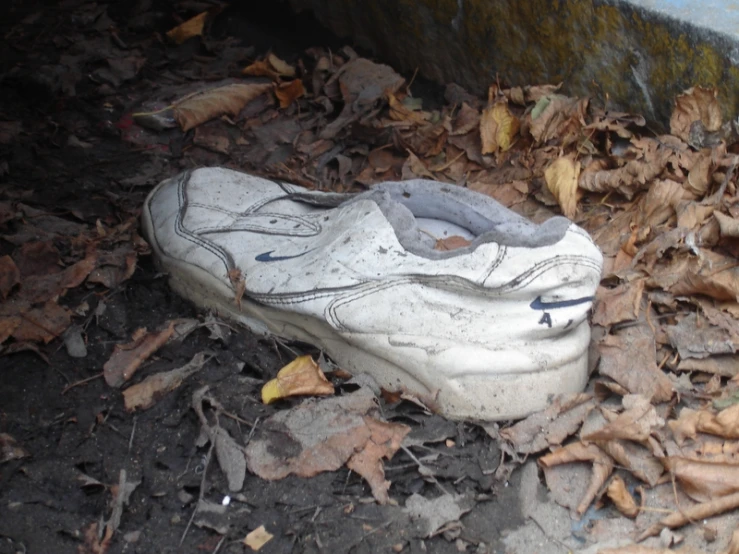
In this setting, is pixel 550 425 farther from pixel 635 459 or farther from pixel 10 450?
pixel 10 450

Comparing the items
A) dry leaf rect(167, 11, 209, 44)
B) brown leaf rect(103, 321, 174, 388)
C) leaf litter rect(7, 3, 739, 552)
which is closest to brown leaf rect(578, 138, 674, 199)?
leaf litter rect(7, 3, 739, 552)

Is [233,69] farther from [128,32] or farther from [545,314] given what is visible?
[545,314]

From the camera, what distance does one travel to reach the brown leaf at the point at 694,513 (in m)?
1.50

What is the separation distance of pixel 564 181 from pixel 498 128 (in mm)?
371

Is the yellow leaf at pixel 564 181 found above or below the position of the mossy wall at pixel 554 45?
A: below

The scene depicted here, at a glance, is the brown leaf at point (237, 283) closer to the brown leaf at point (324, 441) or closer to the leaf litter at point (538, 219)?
the leaf litter at point (538, 219)

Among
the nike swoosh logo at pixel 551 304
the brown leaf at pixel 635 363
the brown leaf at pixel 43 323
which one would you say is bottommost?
the brown leaf at pixel 43 323

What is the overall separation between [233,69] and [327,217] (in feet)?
4.67

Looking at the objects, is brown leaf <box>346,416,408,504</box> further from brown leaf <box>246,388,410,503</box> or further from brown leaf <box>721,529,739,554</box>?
brown leaf <box>721,529,739,554</box>

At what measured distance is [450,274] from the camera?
175 cm

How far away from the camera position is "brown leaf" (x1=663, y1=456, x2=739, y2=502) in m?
1.53

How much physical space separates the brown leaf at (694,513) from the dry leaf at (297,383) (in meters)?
0.71

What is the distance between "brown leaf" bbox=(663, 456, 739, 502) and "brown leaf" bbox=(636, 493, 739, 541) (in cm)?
2

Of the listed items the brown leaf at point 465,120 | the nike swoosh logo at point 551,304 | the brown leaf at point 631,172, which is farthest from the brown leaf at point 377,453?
the brown leaf at point 465,120
